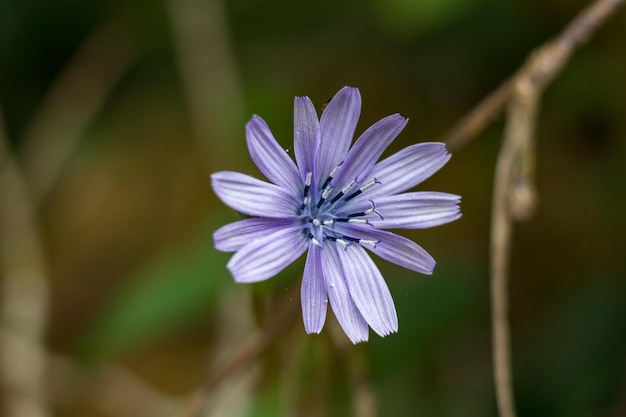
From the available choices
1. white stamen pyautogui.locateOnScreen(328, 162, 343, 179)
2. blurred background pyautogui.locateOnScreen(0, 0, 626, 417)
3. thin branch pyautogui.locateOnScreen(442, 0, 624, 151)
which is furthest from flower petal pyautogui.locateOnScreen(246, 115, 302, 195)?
blurred background pyautogui.locateOnScreen(0, 0, 626, 417)

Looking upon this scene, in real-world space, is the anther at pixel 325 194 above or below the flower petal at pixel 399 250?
above

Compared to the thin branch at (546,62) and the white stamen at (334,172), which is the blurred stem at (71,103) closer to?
the thin branch at (546,62)

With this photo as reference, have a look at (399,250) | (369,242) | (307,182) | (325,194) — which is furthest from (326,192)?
(399,250)

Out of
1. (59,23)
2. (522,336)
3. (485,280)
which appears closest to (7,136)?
(59,23)

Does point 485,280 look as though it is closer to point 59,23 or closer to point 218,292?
point 218,292

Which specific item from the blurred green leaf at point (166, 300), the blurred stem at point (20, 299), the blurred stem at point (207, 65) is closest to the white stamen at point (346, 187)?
the blurred green leaf at point (166, 300)

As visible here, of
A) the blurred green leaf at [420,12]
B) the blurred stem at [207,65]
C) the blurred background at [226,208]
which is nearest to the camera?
the blurred background at [226,208]
